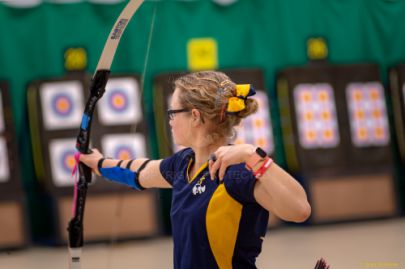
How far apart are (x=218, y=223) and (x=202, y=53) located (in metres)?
4.15

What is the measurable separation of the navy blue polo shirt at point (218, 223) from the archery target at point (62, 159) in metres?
3.60

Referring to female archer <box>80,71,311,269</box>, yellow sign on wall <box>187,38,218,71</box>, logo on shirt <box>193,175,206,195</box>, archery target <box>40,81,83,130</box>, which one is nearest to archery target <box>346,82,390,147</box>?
yellow sign on wall <box>187,38,218,71</box>

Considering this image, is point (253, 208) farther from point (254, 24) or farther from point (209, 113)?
point (254, 24)

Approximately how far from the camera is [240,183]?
1589 millimetres

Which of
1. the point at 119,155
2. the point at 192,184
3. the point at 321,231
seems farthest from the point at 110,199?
the point at 192,184

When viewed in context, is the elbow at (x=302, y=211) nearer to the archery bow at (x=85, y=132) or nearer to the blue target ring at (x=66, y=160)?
the archery bow at (x=85, y=132)

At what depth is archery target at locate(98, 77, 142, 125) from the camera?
548cm

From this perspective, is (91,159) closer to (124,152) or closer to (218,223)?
(218,223)

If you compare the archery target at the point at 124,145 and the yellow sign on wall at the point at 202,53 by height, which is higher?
the yellow sign on wall at the point at 202,53

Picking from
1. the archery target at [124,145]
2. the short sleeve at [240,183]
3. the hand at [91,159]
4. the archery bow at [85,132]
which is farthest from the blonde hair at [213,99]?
the archery target at [124,145]

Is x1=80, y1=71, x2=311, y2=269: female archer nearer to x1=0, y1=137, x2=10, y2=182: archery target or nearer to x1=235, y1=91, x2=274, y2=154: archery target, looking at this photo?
x1=0, y1=137, x2=10, y2=182: archery target

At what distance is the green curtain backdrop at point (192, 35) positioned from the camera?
5.44 metres

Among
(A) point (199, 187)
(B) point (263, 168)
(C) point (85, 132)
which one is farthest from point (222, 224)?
(C) point (85, 132)

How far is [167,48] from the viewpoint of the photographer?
5.69 metres
